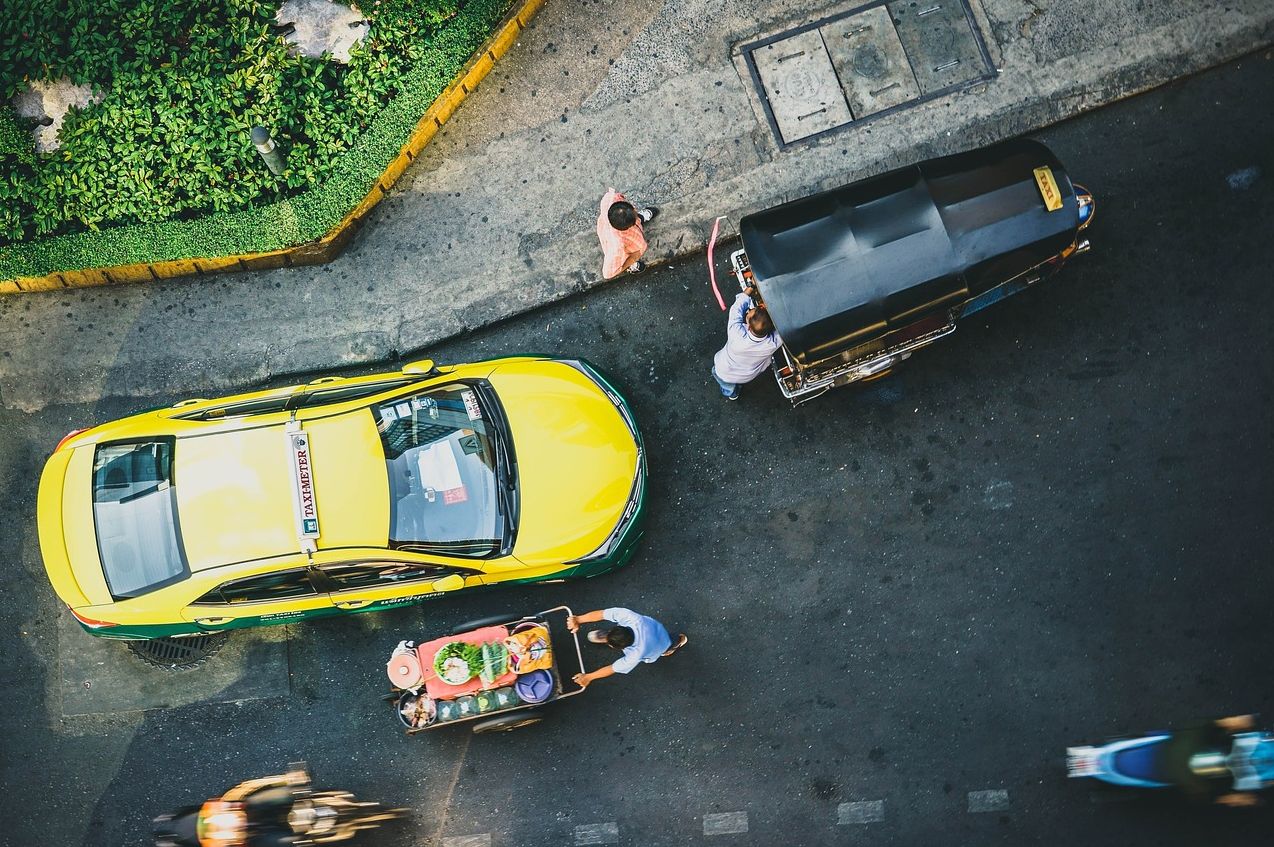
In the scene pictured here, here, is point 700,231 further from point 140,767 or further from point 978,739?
point 140,767

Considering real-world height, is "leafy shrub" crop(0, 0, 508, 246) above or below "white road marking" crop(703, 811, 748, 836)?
above

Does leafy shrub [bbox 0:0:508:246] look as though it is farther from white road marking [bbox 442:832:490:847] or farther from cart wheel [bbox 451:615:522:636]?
white road marking [bbox 442:832:490:847]

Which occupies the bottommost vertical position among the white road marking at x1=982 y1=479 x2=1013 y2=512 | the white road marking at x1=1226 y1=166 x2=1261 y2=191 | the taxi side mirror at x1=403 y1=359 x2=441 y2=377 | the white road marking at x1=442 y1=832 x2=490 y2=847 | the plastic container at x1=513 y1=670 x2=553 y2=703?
the white road marking at x1=442 y1=832 x2=490 y2=847

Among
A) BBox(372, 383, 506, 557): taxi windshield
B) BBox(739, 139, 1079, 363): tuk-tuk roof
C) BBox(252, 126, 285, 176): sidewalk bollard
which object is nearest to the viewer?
BBox(739, 139, 1079, 363): tuk-tuk roof

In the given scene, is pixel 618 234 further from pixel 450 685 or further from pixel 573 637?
pixel 450 685

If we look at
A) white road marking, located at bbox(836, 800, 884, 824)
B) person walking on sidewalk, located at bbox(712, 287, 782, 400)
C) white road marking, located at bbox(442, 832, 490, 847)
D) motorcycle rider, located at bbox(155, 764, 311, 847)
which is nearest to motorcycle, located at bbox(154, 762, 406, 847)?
motorcycle rider, located at bbox(155, 764, 311, 847)

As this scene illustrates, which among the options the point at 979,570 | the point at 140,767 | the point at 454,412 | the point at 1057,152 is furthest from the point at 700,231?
the point at 140,767

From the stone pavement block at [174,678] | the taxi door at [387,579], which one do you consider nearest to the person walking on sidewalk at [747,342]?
the taxi door at [387,579]
